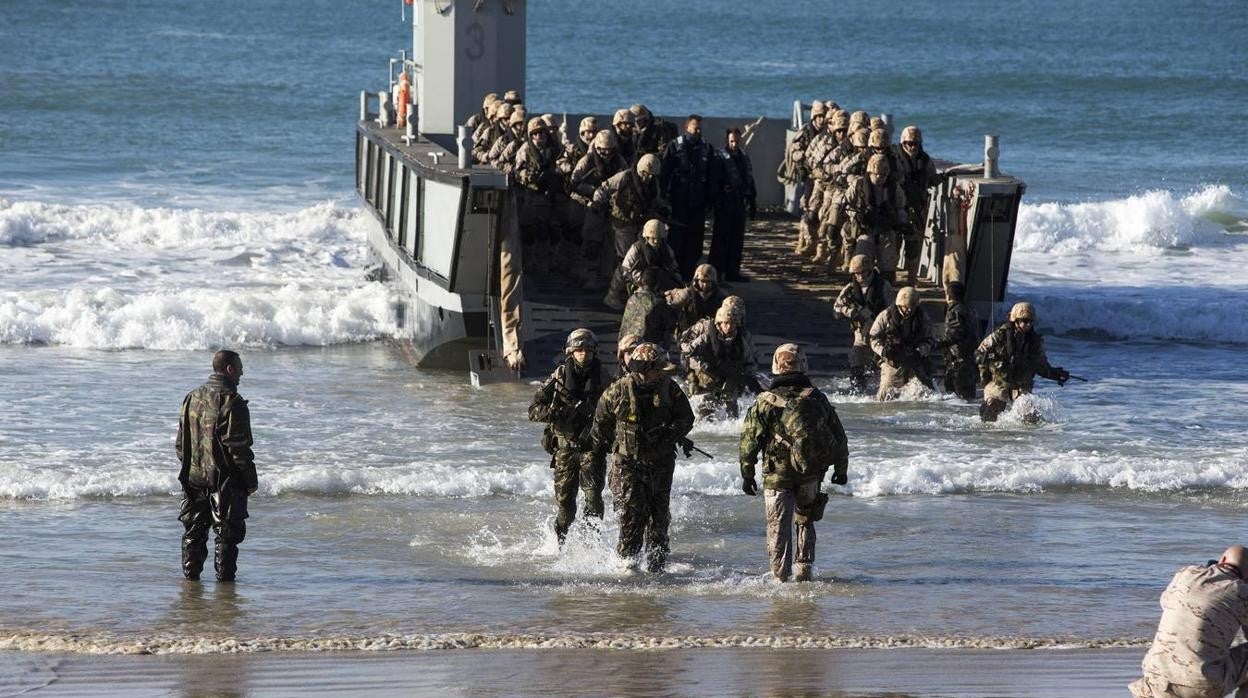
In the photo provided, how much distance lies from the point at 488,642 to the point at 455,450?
208 inches

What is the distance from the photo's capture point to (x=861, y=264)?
51.6 ft

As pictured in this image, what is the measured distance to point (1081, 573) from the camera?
35.4 ft

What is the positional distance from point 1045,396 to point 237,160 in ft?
81.9

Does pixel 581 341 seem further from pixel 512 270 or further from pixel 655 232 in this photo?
pixel 512 270

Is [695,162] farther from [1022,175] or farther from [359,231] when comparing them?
[1022,175]

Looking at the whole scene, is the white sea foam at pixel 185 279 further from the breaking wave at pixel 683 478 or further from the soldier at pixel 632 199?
the breaking wave at pixel 683 478

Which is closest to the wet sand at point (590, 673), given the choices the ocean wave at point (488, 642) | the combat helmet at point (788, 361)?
the ocean wave at point (488, 642)

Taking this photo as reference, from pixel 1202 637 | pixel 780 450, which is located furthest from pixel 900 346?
pixel 1202 637

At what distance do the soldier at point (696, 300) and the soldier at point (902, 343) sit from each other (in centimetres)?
138

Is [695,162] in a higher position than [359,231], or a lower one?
higher

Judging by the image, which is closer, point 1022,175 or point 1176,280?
point 1176,280

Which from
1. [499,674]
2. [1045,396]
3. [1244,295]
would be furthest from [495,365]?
[1244,295]

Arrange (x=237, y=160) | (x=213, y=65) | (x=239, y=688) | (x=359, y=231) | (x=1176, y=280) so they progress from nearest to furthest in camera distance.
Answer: (x=239, y=688)
(x=1176, y=280)
(x=359, y=231)
(x=237, y=160)
(x=213, y=65)

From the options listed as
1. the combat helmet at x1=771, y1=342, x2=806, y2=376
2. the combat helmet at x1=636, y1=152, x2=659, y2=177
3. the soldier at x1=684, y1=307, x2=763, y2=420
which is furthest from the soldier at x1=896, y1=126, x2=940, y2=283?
the combat helmet at x1=771, y1=342, x2=806, y2=376
